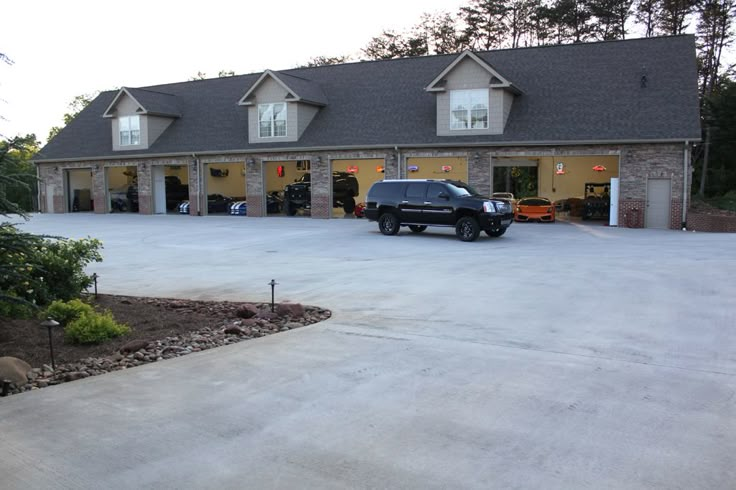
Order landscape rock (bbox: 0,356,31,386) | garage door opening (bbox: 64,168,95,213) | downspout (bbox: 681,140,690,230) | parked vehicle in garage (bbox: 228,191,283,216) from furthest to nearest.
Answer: garage door opening (bbox: 64,168,95,213) → parked vehicle in garage (bbox: 228,191,283,216) → downspout (bbox: 681,140,690,230) → landscape rock (bbox: 0,356,31,386)

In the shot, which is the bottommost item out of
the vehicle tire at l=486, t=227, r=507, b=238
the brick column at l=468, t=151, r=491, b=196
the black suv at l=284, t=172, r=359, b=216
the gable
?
the vehicle tire at l=486, t=227, r=507, b=238

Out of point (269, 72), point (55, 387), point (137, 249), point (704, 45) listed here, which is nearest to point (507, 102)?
point (269, 72)

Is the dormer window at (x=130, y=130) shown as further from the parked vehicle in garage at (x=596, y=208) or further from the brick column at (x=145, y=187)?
the parked vehicle in garage at (x=596, y=208)

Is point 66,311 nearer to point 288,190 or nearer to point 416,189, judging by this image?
point 416,189

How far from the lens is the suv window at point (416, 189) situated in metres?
20.4

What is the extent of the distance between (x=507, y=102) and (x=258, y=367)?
23340 mm

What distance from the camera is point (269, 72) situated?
Answer: 102 feet

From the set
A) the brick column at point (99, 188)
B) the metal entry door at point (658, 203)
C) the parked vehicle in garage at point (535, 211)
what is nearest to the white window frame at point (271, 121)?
the brick column at point (99, 188)

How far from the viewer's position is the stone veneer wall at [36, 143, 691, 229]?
77.6 feet

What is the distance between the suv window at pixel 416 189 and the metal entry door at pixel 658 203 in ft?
31.4

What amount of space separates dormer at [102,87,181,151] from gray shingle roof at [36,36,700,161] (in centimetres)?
53

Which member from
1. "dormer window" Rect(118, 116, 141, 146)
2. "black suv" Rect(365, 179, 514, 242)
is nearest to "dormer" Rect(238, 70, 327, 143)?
"dormer window" Rect(118, 116, 141, 146)

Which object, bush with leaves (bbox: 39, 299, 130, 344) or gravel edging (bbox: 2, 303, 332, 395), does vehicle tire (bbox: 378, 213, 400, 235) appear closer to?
gravel edging (bbox: 2, 303, 332, 395)

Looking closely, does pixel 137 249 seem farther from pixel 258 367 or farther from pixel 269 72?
pixel 269 72
